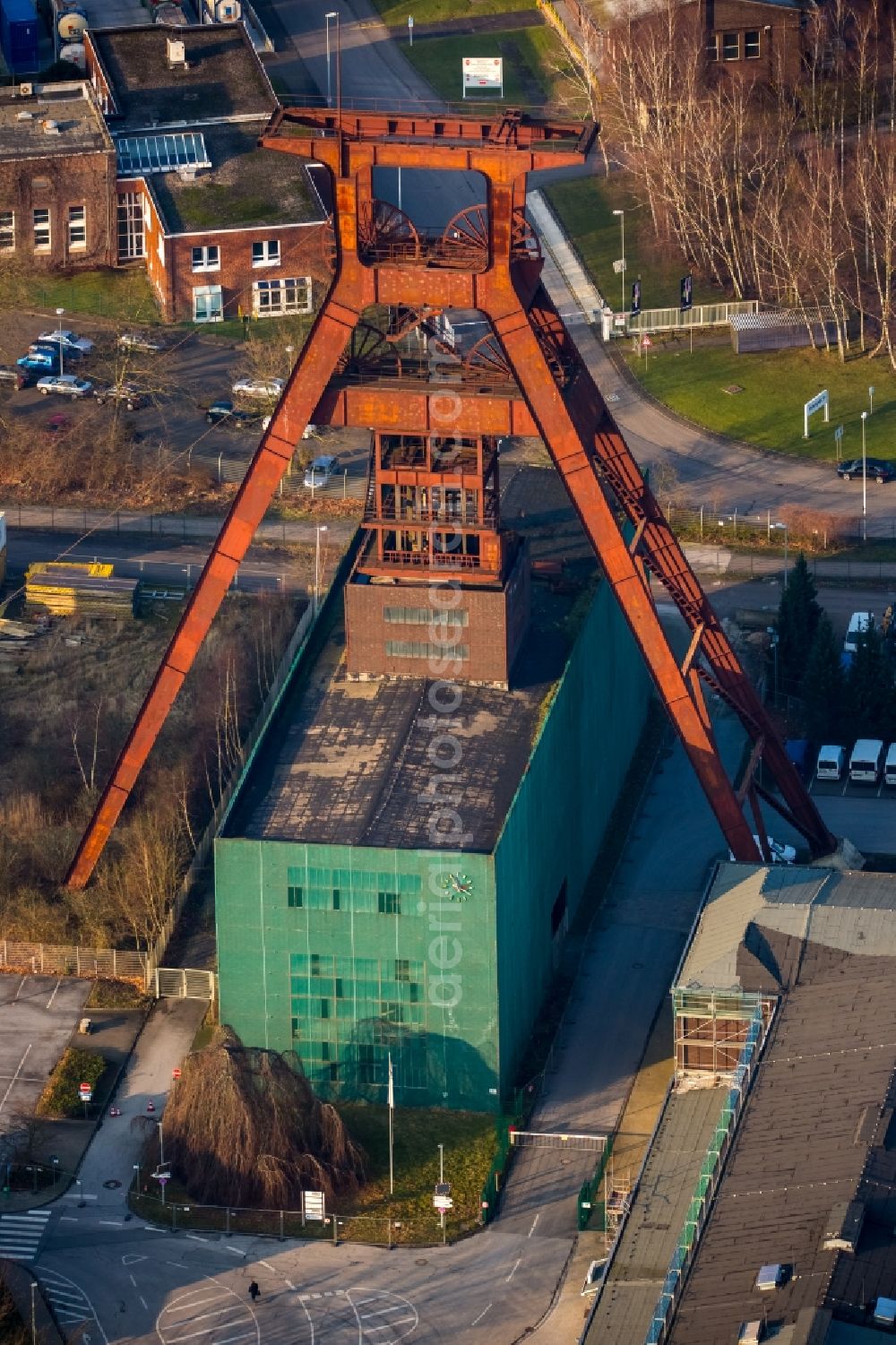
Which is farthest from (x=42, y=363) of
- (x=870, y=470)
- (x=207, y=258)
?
(x=870, y=470)

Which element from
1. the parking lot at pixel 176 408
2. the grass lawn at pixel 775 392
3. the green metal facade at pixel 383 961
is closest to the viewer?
the green metal facade at pixel 383 961

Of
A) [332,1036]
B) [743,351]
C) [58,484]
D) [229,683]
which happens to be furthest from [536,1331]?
[743,351]

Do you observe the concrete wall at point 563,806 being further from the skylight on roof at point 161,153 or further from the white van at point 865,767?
the skylight on roof at point 161,153

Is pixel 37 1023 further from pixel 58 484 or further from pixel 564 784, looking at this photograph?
pixel 58 484

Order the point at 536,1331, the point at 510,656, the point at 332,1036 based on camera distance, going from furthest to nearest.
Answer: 1. the point at 510,656
2. the point at 332,1036
3. the point at 536,1331

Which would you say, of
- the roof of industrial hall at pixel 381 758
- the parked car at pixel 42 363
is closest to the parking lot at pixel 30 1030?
the roof of industrial hall at pixel 381 758
